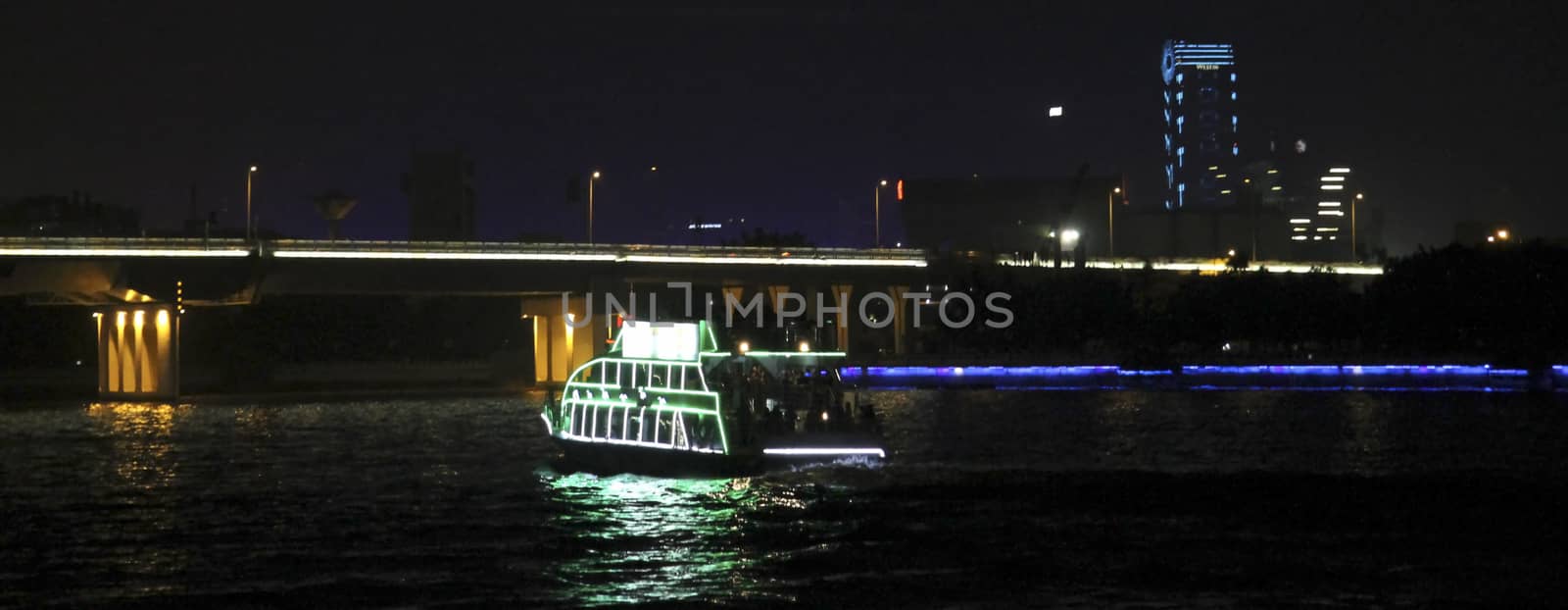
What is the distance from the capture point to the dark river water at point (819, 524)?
108 feet

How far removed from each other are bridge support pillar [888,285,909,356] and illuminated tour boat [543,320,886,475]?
93181mm

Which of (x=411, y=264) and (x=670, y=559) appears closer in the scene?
(x=670, y=559)

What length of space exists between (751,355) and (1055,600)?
78.0 feet

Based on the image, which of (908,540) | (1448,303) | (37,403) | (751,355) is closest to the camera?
(908,540)

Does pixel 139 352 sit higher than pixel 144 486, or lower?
higher

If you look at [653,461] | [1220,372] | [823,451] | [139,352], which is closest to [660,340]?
[653,461]

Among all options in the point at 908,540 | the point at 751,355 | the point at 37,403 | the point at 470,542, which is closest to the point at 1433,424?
the point at 751,355

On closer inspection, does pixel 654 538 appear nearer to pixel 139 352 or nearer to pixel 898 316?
pixel 139 352

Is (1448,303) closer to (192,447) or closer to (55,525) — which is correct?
(192,447)

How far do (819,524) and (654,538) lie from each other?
4.30 metres

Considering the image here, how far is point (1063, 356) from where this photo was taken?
14675 centimetres

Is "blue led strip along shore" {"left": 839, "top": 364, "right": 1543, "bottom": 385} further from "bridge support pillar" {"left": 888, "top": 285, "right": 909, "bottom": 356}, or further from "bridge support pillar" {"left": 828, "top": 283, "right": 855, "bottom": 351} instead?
"bridge support pillar" {"left": 888, "top": 285, "right": 909, "bottom": 356}

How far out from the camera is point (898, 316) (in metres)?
153

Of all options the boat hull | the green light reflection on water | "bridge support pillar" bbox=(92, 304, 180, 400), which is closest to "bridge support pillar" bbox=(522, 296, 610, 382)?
"bridge support pillar" bbox=(92, 304, 180, 400)
